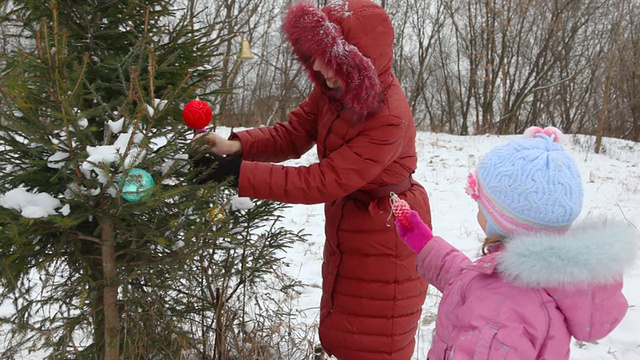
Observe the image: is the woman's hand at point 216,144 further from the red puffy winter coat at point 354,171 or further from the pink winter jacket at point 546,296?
the pink winter jacket at point 546,296

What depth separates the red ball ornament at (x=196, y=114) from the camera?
183cm

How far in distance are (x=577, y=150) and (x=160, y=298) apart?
1234 cm

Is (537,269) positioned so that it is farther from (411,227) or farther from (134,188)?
(134,188)

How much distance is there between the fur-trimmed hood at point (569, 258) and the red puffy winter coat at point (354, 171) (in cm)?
73

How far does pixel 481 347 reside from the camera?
136 centimetres

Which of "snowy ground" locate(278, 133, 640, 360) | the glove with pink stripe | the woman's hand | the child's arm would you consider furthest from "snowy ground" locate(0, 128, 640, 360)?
the woman's hand

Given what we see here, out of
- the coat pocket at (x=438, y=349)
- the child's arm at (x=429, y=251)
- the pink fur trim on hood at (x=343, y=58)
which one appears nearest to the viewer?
the coat pocket at (x=438, y=349)

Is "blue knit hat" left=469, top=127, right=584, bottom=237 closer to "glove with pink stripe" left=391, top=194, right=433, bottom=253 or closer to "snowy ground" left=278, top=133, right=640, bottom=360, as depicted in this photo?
"snowy ground" left=278, top=133, right=640, bottom=360

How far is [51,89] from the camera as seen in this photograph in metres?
1.54

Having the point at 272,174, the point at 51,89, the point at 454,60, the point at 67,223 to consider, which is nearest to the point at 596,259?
the point at 272,174

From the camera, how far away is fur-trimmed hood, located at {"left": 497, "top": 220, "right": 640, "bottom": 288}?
135 centimetres

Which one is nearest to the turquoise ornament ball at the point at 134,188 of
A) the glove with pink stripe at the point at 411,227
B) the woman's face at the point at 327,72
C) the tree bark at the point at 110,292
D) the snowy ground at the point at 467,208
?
the tree bark at the point at 110,292

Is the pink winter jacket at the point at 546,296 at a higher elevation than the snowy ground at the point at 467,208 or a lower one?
higher

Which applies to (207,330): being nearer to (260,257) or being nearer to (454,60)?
(260,257)
